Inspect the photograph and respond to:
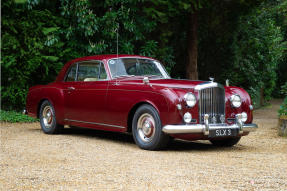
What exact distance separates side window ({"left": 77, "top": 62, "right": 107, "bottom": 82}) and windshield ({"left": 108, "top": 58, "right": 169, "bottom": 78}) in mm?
247

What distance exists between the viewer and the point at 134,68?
8609mm

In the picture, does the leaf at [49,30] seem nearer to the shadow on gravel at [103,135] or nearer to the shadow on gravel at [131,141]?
the shadow on gravel at [131,141]

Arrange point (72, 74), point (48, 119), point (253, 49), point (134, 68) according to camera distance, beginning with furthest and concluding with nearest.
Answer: point (253, 49)
point (48, 119)
point (72, 74)
point (134, 68)

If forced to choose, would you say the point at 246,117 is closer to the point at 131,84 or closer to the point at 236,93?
the point at 236,93

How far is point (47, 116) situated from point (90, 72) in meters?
1.72

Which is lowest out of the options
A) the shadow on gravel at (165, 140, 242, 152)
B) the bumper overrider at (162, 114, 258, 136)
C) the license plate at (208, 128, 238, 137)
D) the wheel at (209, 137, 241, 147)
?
the shadow on gravel at (165, 140, 242, 152)

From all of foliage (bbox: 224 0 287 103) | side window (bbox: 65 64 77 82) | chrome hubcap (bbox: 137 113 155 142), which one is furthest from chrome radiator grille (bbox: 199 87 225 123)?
foliage (bbox: 224 0 287 103)

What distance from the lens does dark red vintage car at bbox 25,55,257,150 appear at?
7148 mm

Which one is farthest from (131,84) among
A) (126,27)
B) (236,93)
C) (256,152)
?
(126,27)

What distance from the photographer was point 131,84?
791 cm

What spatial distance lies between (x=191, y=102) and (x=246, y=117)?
1308mm

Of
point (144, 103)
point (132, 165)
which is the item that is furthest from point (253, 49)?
point (132, 165)

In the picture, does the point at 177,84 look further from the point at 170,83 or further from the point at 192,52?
the point at 192,52

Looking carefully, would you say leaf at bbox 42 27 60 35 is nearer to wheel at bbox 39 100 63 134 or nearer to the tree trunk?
wheel at bbox 39 100 63 134
